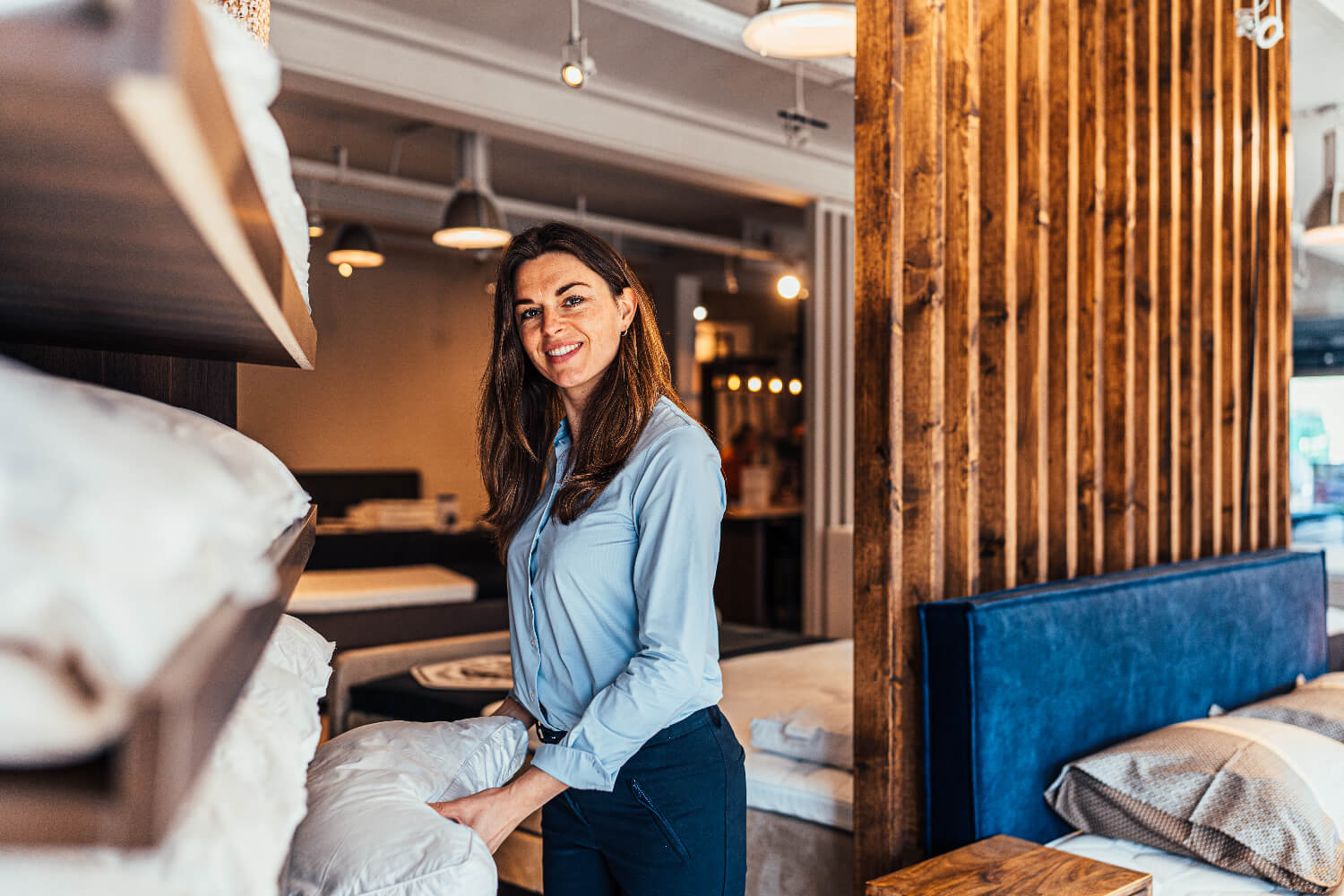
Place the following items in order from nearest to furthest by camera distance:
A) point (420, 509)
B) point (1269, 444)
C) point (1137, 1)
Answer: point (1137, 1) → point (1269, 444) → point (420, 509)

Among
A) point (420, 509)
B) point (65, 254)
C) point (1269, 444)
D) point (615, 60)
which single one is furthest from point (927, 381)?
point (420, 509)

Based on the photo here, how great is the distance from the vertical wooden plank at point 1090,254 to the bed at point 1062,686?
269 mm

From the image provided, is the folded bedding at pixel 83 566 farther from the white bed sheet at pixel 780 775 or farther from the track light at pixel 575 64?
the track light at pixel 575 64

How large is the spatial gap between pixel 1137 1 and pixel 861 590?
6.05 ft

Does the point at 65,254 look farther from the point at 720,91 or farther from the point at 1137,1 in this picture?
the point at 720,91

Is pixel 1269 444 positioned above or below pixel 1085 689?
above

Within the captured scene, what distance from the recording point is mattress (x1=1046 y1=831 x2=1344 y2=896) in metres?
2.03

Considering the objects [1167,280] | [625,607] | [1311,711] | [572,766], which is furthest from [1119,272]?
[572,766]

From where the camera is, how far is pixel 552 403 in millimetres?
1953

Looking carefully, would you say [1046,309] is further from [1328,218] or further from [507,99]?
Result: [1328,218]

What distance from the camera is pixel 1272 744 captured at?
2199mm

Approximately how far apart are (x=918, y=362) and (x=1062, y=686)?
76 centimetres

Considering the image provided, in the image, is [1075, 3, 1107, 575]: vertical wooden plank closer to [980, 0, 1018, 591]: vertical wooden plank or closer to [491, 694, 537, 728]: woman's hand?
[980, 0, 1018, 591]: vertical wooden plank

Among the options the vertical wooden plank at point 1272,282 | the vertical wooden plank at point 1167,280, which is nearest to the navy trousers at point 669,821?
the vertical wooden plank at point 1167,280
